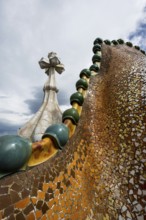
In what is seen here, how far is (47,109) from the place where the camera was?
9.52ft

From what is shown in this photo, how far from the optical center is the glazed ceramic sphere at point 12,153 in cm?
83

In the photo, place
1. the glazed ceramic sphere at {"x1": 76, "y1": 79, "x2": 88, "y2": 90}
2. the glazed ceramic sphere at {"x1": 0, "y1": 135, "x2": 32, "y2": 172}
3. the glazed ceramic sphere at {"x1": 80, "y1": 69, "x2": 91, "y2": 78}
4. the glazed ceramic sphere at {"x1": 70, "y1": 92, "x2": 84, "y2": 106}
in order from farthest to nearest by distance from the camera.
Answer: the glazed ceramic sphere at {"x1": 80, "y1": 69, "x2": 91, "y2": 78}
the glazed ceramic sphere at {"x1": 76, "y1": 79, "x2": 88, "y2": 90}
the glazed ceramic sphere at {"x1": 70, "y1": 92, "x2": 84, "y2": 106}
the glazed ceramic sphere at {"x1": 0, "y1": 135, "x2": 32, "y2": 172}

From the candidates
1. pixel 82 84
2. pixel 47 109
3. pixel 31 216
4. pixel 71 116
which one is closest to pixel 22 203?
pixel 31 216

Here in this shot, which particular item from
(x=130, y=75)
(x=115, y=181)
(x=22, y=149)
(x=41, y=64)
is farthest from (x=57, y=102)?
(x=22, y=149)

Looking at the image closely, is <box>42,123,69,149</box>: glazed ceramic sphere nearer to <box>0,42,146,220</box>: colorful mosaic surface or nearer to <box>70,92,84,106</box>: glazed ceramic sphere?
<box>0,42,146,220</box>: colorful mosaic surface

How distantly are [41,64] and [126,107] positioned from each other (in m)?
1.97

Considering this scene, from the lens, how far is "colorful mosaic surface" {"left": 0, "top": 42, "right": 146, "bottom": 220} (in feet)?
3.11

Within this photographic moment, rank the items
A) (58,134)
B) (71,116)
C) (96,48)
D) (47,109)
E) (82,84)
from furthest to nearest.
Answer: (96,48)
(47,109)
(82,84)
(71,116)
(58,134)

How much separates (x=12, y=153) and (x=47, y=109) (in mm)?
2069

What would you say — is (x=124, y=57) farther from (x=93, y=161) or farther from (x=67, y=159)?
(x=67, y=159)

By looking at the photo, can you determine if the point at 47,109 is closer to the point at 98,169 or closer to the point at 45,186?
the point at 98,169

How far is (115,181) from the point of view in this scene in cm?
157

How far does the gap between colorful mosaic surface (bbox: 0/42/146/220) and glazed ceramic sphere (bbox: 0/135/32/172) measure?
0.07 meters

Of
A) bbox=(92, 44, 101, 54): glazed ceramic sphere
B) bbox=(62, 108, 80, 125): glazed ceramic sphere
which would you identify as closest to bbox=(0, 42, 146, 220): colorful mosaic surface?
bbox=(62, 108, 80, 125): glazed ceramic sphere
